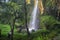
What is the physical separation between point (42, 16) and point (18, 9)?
1.63 feet

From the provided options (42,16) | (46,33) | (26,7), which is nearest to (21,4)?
(26,7)

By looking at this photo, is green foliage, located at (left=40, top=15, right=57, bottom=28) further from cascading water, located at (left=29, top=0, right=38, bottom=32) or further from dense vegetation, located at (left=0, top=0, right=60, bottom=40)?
cascading water, located at (left=29, top=0, right=38, bottom=32)

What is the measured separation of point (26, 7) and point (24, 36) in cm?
58

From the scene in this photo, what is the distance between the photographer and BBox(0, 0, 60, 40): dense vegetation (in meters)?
4.54

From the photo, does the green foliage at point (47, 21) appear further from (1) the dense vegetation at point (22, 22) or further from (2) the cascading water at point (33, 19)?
(2) the cascading water at point (33, 19)

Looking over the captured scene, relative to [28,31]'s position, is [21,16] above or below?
above

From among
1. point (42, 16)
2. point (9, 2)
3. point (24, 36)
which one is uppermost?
point (9, 2)

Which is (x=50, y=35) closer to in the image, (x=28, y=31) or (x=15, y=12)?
(x=28, y=31)

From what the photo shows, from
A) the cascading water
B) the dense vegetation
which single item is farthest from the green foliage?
the cascading water

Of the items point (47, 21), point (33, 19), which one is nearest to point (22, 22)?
point (33, 19)

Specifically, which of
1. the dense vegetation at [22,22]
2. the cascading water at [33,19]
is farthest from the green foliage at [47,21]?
the cascading water at [33,19]

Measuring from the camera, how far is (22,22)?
15.0 ft

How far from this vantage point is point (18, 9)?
181 inches

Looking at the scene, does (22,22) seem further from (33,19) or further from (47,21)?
(47,21)
